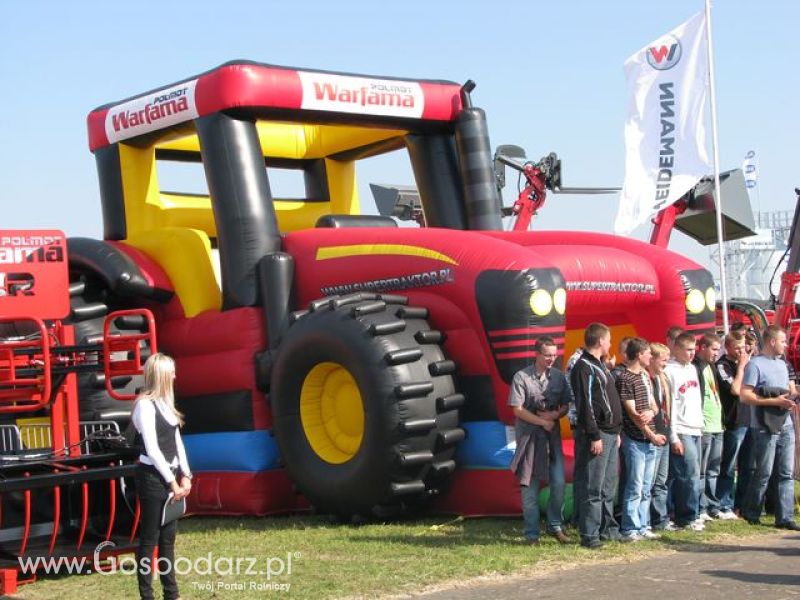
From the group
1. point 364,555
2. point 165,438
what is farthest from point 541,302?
point 165,438

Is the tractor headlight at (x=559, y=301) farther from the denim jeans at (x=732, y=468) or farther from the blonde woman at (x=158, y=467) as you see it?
the blonde woman at (x=158, y=467)

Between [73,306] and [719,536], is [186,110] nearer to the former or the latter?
[73,306]

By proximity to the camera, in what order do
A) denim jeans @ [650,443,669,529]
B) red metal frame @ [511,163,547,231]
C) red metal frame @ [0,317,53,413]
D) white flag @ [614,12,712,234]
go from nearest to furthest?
red metal frame @ [0,317,53,413]
denim jeans @ [650,443,669,529]
white flag @ [614,12,712,234]
red metal frame @ [511,163,547,231]

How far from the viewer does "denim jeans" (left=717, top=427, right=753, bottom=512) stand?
941cm

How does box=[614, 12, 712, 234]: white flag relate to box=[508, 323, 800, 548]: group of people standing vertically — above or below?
above

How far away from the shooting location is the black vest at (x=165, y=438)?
6340 mm

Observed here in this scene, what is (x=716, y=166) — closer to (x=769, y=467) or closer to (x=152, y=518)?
(x=769, y=467)

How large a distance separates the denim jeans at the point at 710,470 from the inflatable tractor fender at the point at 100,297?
4.73 metres

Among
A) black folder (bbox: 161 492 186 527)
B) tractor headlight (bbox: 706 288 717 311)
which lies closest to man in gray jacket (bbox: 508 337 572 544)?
tractor headlight (bbox: 706 288 717 311)

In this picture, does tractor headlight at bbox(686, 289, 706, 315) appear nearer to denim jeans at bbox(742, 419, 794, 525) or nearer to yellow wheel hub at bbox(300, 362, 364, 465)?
denim jeans at bbox(742, 419, 794, 525)

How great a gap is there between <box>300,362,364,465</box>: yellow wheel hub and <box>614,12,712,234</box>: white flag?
14.6 ft

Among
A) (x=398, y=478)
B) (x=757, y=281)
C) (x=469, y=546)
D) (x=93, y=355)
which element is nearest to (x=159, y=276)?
(x=93, y=355)

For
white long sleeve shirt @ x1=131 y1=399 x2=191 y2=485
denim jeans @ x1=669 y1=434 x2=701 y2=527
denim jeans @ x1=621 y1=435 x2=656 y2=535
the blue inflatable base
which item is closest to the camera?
white long sleeve shirt @ x1=131 y1=399 x2=191 y2=485

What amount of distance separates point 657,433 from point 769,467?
39.6 inches
